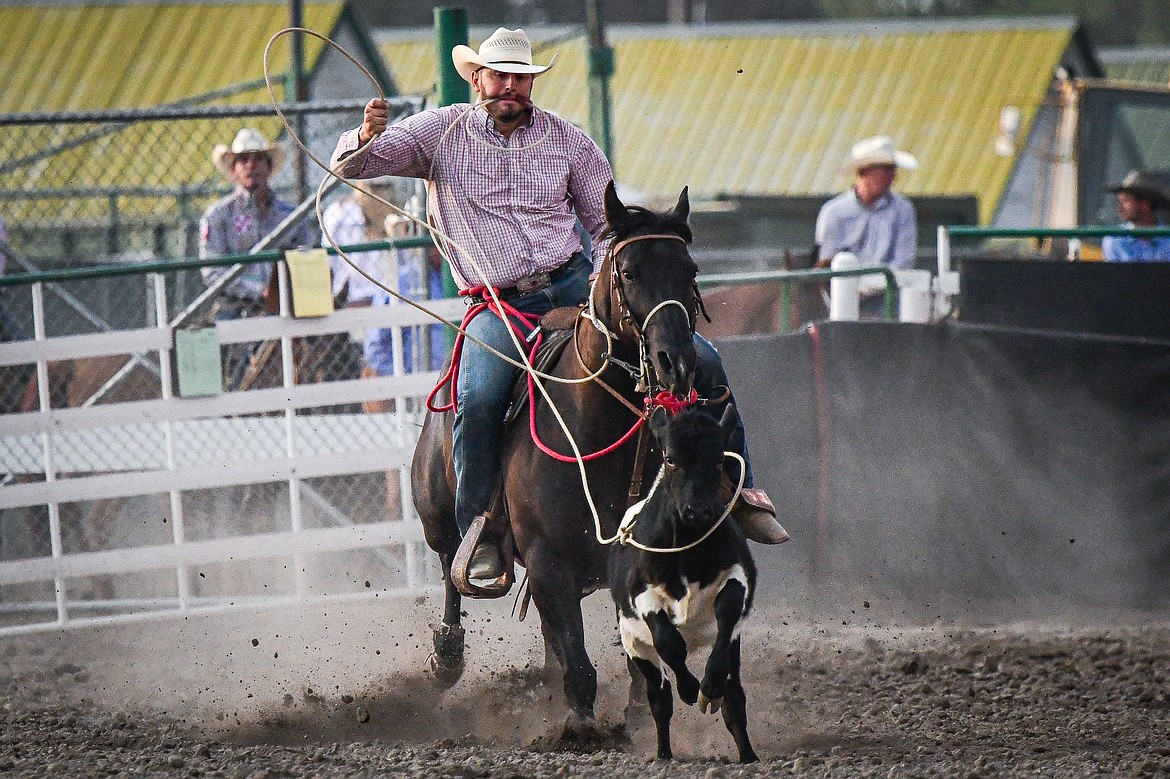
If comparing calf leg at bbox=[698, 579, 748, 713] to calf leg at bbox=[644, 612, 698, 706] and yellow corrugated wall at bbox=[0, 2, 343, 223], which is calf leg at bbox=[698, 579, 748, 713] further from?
yellow corrugated wall at bbox=[0, 2, 343, 223]

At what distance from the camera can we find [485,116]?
19.9 ft

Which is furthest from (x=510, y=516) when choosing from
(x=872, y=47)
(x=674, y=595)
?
(x=872, y=47)

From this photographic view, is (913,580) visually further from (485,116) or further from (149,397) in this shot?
(149,397)

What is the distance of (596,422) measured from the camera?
556cm

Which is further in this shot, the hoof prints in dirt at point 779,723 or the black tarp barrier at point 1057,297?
the black tarp barrier at point 1057,297

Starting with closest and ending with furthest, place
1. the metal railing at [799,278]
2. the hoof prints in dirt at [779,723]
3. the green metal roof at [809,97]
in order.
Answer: the hoof prints in dirt at [779,723] → the metal railing at [799,278] → the green metal roof at [809,97]

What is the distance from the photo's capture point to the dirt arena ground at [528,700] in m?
5.26

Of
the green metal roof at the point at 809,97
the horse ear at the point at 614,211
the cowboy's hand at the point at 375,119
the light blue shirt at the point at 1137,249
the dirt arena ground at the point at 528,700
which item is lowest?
the dirt arena ground at the point at 528,700

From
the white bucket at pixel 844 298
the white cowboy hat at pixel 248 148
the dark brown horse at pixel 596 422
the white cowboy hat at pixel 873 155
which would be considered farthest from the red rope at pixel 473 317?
the white cowboy hat at pixel 873 155

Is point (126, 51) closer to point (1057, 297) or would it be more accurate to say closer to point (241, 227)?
point (241, 227)

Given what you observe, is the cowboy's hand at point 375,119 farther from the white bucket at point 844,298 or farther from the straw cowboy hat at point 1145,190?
the straw cowboy hat at point 1145,190

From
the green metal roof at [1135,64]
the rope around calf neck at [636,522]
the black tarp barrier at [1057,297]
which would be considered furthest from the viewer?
the green metal roof at [1135,64]

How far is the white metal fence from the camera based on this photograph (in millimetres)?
8156

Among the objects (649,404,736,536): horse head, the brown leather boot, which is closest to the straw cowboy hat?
the brown leather boot
